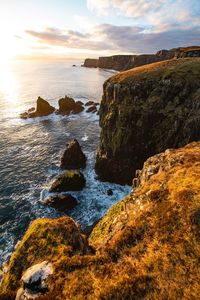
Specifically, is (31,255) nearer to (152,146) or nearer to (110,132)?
(152,146)

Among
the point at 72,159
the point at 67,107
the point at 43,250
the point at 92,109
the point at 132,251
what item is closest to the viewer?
the point at 132,251

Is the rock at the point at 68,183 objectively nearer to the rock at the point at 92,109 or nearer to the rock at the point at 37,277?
the rock at the point at 37,277

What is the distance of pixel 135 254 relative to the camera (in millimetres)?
12141

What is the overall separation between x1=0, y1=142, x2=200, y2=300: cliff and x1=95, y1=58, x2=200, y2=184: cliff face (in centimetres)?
2054

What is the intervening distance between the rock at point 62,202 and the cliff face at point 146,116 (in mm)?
9956

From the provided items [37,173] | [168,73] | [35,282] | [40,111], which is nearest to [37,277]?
[35,282]

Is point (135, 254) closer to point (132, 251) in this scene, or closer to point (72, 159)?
point (132, 251)

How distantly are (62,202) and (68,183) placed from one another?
15.3ft

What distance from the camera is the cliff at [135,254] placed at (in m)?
10.3

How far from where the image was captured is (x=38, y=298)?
1023 centimetres

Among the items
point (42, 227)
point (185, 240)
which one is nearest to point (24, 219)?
point (42, 227)

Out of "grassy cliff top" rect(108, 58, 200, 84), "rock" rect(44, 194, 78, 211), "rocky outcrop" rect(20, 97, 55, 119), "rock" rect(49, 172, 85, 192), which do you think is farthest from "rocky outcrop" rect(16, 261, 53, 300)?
"rocky outcrop" rect(20, 97, 55, 119)

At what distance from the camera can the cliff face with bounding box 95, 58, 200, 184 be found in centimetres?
3572

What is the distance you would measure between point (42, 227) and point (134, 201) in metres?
7.37
